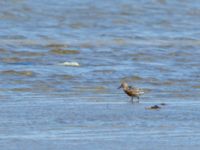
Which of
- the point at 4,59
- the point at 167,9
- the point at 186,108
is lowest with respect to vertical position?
the point at 167,9

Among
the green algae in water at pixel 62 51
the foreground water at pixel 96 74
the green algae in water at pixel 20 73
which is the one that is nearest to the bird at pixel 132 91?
the foreground water at pixel 96 74

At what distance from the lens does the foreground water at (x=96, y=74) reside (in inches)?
295

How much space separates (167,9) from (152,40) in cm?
593

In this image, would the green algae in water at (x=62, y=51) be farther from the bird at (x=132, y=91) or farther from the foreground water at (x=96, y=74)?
the bird at (x=132, y=91)

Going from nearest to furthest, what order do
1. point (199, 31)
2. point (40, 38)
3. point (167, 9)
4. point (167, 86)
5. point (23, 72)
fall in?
point (167, 86), point (23, 72), point (40, 38), point (199, 31), point (167, 9)

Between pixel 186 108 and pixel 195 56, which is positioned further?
pixel 195 56

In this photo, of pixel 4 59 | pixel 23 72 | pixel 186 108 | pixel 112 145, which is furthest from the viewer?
pixel 4 59

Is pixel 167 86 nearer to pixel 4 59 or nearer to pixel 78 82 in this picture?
pixel 78 82

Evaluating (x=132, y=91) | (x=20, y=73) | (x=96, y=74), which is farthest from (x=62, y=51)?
(x=132, y=91)

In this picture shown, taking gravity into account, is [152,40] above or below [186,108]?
below

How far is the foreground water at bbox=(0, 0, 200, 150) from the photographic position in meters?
7.50

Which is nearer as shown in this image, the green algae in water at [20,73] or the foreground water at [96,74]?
the foreground water at [96,74]

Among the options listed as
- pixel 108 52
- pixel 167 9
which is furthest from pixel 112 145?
pixel 167 9

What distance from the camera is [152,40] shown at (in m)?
16.4
